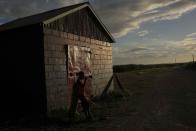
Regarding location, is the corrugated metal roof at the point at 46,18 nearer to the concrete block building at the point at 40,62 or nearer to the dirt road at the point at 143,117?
the concrete block building at the point at 40,62

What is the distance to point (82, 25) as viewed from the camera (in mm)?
15883

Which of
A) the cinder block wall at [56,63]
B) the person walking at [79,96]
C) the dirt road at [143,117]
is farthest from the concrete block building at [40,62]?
the dirt road at [143,117]

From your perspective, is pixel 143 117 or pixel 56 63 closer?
pixel 143 117

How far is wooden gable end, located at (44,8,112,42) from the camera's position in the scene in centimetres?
1363

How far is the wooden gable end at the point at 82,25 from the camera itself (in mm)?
13628

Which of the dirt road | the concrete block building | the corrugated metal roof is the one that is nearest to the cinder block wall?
the concrete block building

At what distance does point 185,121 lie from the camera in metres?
10.8

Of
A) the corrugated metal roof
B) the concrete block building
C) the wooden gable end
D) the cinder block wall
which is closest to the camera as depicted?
the concrete block building

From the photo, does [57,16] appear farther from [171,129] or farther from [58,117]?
[171,129]

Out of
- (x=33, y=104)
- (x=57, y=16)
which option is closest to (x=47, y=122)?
(x=33, y=104)

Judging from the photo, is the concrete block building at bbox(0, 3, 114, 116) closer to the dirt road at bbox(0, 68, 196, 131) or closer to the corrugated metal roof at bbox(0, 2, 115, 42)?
the corrugated metal roof at bbox(0, 2, 115, 42)

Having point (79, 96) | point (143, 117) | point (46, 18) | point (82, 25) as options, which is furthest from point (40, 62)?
point (143, 117)

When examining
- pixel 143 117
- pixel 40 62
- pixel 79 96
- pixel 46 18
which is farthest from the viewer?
pixel 46 18

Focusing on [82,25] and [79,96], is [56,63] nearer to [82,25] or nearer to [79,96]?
[79,96]
